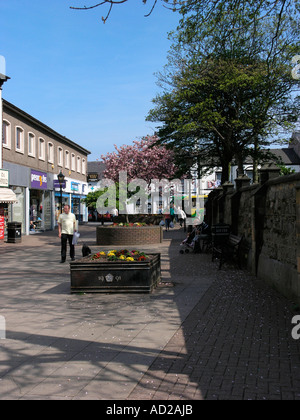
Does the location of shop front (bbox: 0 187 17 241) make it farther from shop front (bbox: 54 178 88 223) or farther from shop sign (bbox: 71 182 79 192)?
shop sign (bbox: 71 182 79 192)

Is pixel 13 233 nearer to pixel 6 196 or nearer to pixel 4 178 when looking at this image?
pixel 6 196

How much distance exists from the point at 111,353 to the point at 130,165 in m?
38.0

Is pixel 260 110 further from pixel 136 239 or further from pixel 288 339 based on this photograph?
pixel 288 339

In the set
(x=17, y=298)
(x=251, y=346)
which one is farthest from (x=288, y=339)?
(x=17, y=298)

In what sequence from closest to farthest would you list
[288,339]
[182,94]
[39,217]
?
[288,339], [182,94], [39,217]

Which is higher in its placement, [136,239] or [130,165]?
[130,165]

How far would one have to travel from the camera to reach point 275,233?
9203 mm

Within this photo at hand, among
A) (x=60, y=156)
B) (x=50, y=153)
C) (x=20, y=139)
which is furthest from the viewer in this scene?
(x=60, y=156)

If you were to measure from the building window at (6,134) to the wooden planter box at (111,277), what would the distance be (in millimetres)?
19063

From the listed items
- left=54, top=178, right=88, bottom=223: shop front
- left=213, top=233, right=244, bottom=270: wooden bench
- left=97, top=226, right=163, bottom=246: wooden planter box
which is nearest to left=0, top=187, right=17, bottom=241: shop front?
left=97, top=226, right=163, bottom=246: wooden planter box

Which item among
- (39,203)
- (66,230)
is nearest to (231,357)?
(66,230)

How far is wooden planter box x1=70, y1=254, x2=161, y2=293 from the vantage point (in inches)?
328

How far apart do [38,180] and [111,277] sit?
2376cm
